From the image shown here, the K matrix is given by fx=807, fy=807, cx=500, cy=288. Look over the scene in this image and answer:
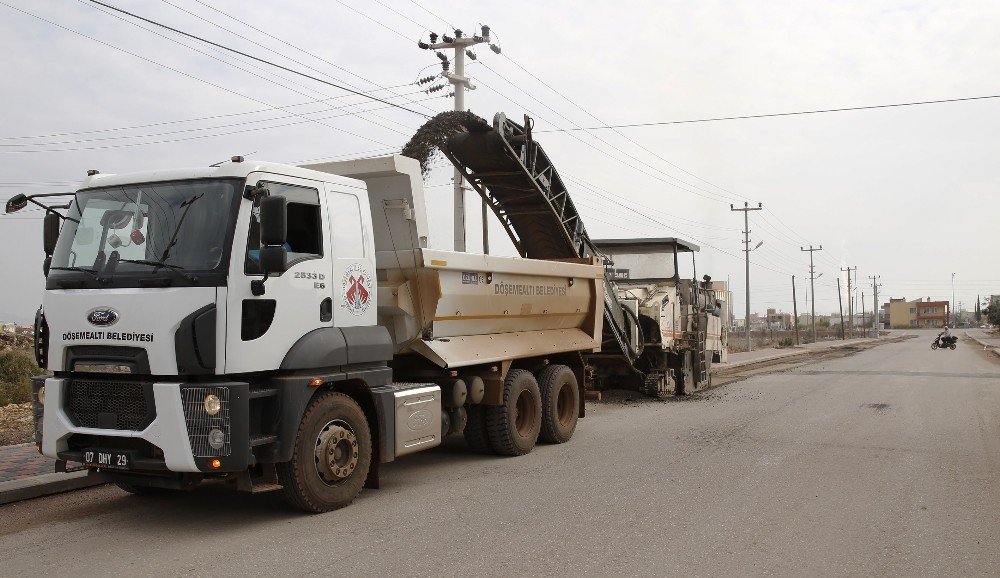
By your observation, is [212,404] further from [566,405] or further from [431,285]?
[566,405]

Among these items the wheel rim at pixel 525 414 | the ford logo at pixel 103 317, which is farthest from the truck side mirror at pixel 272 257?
the wheel rim at pixel 525 414

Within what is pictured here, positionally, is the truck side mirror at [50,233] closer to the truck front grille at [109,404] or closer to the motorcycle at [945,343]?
the truck front grille at [109,404]

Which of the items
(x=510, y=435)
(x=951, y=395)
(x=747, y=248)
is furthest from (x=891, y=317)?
(x=510, y=435)

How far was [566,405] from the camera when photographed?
35.8 feet

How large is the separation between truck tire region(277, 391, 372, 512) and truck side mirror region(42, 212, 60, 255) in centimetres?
255

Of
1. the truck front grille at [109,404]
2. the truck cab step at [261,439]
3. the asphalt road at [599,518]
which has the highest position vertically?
the truck front grille at [109,404]

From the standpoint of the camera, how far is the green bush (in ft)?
47.1

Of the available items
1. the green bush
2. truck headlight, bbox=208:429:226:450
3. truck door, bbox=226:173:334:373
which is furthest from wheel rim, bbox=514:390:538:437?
the green bush

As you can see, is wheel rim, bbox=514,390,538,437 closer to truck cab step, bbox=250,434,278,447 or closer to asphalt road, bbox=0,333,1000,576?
asphalt road, bbox=0,333,1000,576

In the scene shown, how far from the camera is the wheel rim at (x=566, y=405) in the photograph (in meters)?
Answer: 10.8

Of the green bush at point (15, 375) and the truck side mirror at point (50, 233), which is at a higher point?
the truck side mirror at point (50, 233)

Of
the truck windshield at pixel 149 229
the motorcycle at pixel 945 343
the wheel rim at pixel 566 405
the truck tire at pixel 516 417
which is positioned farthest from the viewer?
the motorcycle at pixel 945 343

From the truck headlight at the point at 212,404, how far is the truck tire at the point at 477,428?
4.02 metres

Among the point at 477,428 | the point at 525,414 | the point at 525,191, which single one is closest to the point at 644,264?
the point at 525,191
